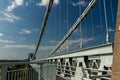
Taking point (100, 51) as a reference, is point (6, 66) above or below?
below

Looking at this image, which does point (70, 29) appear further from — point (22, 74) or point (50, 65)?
point (22, 74)

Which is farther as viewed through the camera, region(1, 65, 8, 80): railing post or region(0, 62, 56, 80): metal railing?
region(0, 62, 56, 80): metal railing

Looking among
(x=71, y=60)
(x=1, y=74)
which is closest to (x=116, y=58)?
(x=1, y=74)

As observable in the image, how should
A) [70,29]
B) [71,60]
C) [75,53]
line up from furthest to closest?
[70,29], [71,60], [75,53]

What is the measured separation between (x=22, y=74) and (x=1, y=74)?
3.91 ft

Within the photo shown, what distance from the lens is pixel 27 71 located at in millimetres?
5613

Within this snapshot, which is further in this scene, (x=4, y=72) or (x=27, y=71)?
(x=27, y=71)

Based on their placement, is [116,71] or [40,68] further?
[40,68]

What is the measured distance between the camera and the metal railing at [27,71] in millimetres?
4575

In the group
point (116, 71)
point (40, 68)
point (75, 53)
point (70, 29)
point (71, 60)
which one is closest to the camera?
point (116, 71)

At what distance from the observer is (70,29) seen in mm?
14000

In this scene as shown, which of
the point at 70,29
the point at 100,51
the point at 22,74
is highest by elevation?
the point at 70,29

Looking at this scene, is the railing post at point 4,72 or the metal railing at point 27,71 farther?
the metal railing at point 27,71

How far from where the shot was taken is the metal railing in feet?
15.0
